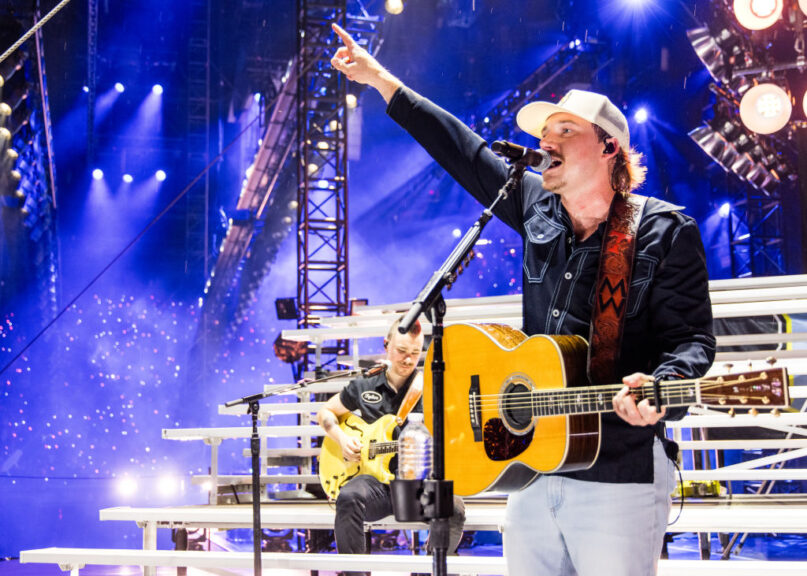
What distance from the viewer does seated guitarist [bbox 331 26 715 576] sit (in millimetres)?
1781

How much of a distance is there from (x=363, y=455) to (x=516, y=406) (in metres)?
2.47

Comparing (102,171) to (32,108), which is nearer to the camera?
(32,108)

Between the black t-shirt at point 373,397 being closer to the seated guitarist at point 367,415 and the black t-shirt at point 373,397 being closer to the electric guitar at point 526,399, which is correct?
the seated guitarist at point 367,415

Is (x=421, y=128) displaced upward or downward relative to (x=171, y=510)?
upward

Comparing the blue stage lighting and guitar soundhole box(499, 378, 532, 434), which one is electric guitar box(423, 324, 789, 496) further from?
the blue stage lighting

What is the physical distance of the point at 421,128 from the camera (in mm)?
2379

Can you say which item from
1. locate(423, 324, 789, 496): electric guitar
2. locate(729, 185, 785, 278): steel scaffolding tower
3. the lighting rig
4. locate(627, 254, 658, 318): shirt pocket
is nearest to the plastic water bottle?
locate(423, 324, 789, 496): electric guitar

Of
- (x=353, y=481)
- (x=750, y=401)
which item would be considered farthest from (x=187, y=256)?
(x=750, y=401)

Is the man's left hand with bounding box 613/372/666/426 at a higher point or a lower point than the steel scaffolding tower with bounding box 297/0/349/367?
lower

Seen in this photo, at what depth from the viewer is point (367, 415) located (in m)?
4.50

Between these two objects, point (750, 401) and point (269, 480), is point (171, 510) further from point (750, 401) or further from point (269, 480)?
point (750, 401)

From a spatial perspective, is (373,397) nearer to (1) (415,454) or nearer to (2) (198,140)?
(1) (415,454)

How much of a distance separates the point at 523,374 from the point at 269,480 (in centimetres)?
389

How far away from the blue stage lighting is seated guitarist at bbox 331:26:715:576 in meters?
13.2
